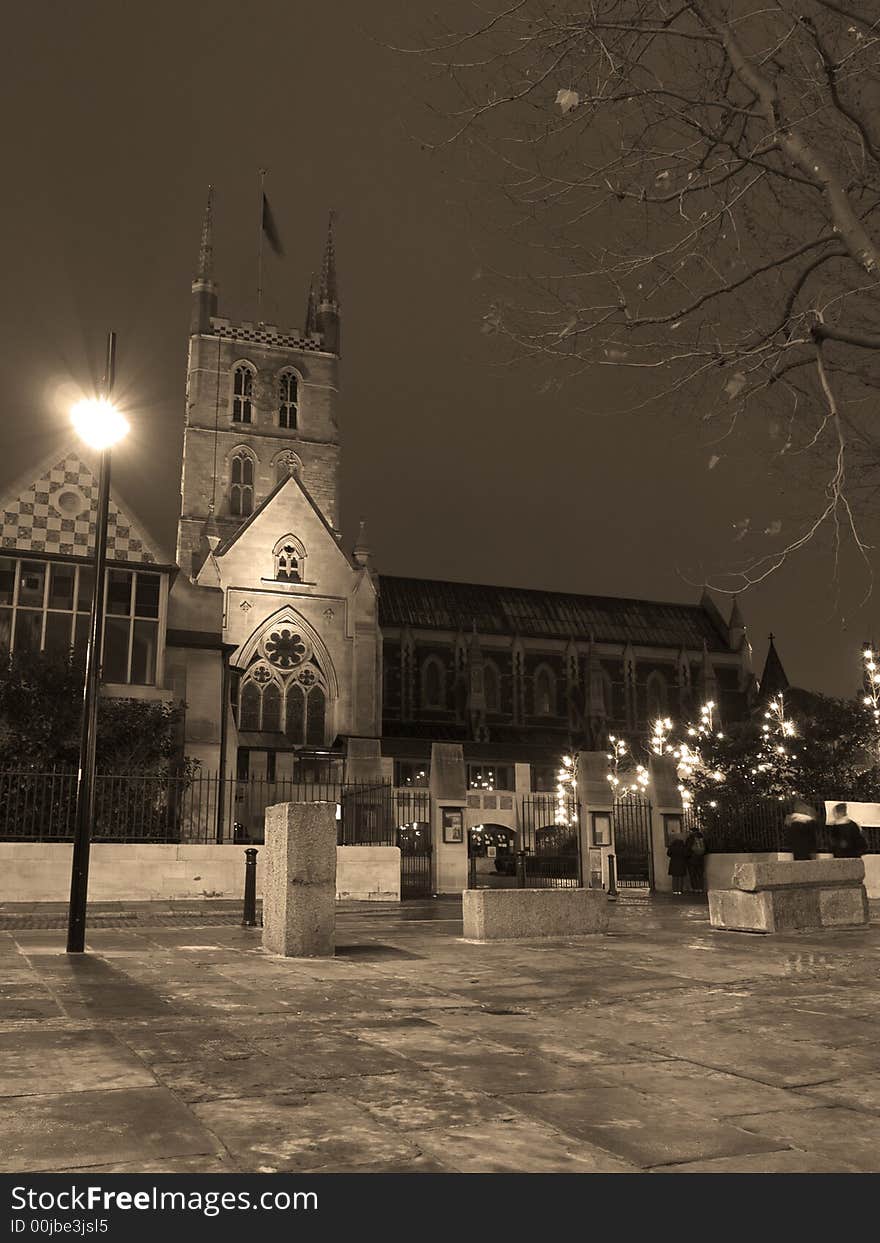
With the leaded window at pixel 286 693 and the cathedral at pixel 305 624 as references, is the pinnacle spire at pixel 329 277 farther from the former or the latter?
the leaded window at pixel 286 693

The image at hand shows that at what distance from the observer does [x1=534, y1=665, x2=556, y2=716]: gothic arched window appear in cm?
6469

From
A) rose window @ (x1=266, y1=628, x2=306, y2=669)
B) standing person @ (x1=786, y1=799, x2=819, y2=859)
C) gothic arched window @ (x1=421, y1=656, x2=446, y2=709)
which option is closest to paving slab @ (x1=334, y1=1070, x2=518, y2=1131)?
standing person @ (x1=786, y1=799, x2=819, y2=859)

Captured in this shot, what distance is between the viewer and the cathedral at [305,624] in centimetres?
2877

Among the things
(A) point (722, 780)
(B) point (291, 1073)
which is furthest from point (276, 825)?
(A) point (722, 780)

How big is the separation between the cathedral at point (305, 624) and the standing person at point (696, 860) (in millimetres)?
5980

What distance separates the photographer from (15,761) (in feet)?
73.1

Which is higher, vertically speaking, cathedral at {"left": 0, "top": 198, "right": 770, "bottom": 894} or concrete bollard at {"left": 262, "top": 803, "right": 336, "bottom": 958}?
cathedral at {"left": 0, "top": 198, "right": 770, "bottom": 894}

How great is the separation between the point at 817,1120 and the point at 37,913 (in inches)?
564

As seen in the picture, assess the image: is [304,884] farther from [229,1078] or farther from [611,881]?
[611,881]

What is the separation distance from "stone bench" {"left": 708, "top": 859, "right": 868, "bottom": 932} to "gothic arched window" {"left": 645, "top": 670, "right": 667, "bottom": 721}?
54.2 m

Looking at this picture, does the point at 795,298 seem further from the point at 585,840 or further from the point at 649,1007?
the point at 585,840

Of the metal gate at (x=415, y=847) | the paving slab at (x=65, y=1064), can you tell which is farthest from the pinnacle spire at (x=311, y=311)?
the paving slab at (x=65, y=1064)

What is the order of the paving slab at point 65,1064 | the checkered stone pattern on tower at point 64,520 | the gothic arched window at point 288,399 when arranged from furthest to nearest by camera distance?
1. the gothic arched window at point 288,399
2. the checkered stone pattern on tower at point 64,520
3. the paving slab at point 65,1064

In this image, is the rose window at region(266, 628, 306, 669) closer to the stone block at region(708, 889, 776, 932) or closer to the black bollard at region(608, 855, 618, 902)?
the black bollard at region(608, 855, 618, 902)
